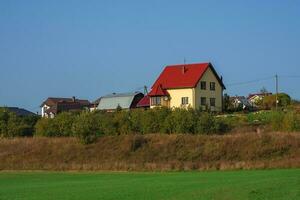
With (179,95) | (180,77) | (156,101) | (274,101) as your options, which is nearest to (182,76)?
(180,77)

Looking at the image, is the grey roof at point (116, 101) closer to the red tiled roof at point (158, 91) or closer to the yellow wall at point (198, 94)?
the red tiled roof at point (158, 91)

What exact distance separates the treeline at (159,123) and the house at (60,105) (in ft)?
148

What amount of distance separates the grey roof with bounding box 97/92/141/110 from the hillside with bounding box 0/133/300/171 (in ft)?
128

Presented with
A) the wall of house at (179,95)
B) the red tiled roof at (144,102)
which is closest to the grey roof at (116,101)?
the red tiled roof at (144,102)

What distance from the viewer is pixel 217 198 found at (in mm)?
22875

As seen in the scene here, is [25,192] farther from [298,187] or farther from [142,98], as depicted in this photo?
[142,98]

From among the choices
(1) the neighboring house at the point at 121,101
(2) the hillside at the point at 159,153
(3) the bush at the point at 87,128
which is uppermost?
(1) the neighboring house at the point at 121,101

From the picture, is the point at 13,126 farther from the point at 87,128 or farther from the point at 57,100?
the point at 57,100

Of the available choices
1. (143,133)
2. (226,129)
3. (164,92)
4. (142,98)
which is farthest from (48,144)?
(142,98)

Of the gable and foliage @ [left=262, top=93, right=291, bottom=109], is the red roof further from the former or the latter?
foliage @ [left=262, top=93, right=291, bottom=109]

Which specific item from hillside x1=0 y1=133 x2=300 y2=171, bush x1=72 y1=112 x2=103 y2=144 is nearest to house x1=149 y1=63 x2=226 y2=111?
bush x1=72 y1=112 x2=103 y2=144

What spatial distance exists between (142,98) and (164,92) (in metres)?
12.1

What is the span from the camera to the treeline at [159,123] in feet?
203

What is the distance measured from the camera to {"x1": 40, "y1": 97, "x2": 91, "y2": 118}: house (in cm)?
12640
